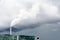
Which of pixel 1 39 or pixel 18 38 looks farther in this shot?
pixel 1 39

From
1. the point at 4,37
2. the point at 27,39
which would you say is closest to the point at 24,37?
the point at 27,39

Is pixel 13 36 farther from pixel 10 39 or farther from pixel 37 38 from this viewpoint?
pixel 37 38

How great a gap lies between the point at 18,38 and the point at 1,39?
19.6ft

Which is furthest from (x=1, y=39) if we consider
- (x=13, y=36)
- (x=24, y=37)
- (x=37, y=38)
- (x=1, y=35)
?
(x=37, y=38)

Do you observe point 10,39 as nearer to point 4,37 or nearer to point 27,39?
point 4,37

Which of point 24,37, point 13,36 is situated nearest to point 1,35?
point 13,36

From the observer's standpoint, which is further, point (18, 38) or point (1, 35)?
point (1, 35)

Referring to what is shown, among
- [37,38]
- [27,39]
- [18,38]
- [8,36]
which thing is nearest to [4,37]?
[8,36]

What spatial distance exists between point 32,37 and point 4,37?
8344mm

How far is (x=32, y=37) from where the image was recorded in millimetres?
36375

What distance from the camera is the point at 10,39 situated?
37.8m

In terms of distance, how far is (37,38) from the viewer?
119ft

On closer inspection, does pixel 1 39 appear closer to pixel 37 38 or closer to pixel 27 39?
pixel 27 39

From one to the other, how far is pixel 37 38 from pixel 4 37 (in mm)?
9776
